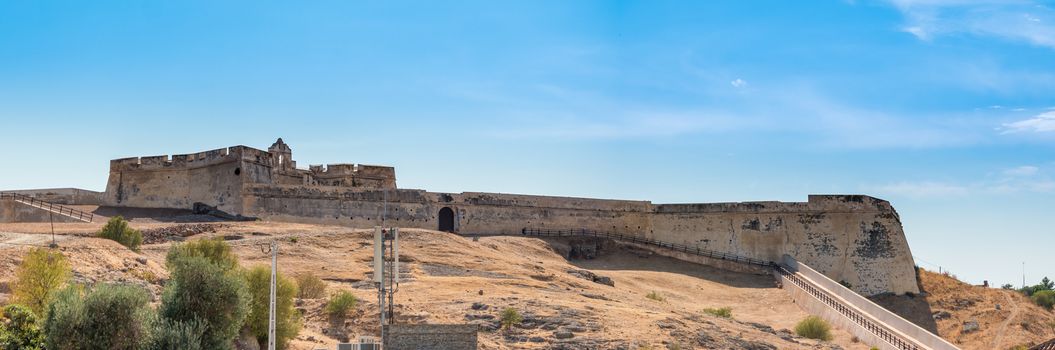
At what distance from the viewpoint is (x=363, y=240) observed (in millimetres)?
33906

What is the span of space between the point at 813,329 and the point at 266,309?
1630 cm

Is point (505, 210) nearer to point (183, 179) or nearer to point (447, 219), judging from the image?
point (447, 219)

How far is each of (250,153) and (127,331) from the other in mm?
21208

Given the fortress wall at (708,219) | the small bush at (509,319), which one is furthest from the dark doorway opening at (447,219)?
the small bush at (509,319)

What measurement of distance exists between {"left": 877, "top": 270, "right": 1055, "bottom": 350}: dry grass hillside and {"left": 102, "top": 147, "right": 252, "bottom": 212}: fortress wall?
931 inches

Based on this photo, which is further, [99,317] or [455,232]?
[455,232]

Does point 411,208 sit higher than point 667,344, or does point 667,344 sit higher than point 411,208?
point 411,208

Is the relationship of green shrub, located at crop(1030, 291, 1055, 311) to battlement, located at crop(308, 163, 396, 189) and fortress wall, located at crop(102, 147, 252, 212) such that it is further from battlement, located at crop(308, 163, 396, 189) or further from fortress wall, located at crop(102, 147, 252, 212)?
fortress wall, located at crop(102, 147, 252, 212)

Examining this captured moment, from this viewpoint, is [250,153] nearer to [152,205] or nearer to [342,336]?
[152,205]

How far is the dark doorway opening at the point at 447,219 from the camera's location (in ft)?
135

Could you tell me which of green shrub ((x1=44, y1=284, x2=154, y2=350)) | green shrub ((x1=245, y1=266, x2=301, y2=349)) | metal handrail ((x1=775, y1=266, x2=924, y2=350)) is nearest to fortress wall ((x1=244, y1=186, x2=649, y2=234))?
metal handrail ((x1=775, y1=266, x2=924, y2=350))

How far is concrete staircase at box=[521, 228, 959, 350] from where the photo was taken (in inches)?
1200

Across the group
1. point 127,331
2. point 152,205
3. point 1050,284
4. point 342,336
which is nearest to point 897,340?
point 342,336

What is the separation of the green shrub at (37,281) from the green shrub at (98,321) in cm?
159
